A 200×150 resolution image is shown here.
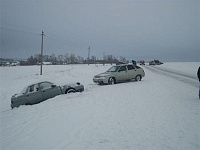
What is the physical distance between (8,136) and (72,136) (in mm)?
1903

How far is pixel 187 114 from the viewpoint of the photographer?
4832 millimetres

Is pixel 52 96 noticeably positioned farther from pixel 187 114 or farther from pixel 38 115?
pixel 187 114

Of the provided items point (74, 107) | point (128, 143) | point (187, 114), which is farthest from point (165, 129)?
point (74, 107)

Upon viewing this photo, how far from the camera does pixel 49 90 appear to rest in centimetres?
820

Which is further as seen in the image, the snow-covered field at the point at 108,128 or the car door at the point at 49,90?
the car door at the point at 49,90

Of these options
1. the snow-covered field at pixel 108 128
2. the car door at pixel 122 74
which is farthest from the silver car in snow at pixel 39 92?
the car door at pixel 122 74

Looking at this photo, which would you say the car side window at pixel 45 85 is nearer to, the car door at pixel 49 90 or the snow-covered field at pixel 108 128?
the car door at pixel 49 90

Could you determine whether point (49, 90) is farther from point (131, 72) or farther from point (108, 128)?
point (131, 72)

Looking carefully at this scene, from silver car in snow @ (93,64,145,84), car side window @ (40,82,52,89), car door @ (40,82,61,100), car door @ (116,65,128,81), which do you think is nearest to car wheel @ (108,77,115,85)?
silver car in snow @ (93,64,145,84)

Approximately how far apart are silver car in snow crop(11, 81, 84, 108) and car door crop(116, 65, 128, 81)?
15.3 feet

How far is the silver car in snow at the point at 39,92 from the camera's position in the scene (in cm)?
741

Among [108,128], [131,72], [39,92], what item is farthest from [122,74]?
[108,128]

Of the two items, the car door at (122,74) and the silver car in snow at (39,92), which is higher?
the car door at (122,74)

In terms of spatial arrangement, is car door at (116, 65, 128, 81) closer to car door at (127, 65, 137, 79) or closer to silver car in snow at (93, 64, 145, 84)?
silver car in snow at (93, 64, 145, 84)
